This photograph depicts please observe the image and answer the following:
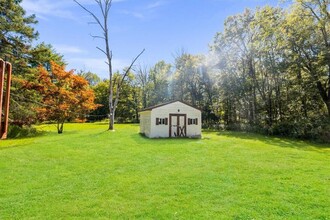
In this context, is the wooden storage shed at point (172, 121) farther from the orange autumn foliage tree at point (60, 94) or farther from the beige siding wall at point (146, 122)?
the orange autumn foliage tree at point (60, 94)

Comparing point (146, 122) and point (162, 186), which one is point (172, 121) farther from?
point (162, 186)

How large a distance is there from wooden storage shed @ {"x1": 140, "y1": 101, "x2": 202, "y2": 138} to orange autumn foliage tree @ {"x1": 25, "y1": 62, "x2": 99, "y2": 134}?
A: 7.07m

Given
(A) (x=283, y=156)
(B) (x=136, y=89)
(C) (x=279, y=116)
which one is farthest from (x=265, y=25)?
(B) (x=136, y=89)

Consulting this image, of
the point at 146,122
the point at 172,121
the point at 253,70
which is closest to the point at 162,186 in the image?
the point at 172,121

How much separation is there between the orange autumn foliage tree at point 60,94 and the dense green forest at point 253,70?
0.72m

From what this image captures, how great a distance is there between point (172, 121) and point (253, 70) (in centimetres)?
1342

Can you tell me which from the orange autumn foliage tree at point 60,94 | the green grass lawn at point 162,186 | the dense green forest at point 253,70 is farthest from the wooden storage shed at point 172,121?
the green grass lawn at point 162,186

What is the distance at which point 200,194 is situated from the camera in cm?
584

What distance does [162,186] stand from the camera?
6.39m

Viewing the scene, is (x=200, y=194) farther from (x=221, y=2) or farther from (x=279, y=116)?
(x=279, y=116)

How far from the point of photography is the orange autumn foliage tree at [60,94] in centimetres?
2075

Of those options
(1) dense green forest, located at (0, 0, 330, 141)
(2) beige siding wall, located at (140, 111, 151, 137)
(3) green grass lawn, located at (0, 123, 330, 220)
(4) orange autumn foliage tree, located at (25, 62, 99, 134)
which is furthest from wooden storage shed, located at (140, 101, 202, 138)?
(3) green grass lawn, located at (0, 123, 330, 220)

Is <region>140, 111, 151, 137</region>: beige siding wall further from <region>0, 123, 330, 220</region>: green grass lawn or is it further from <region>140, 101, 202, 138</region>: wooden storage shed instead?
<region>0, 123, 330, 220</region>: green grass lawn

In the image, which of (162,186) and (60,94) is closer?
(162,186)
